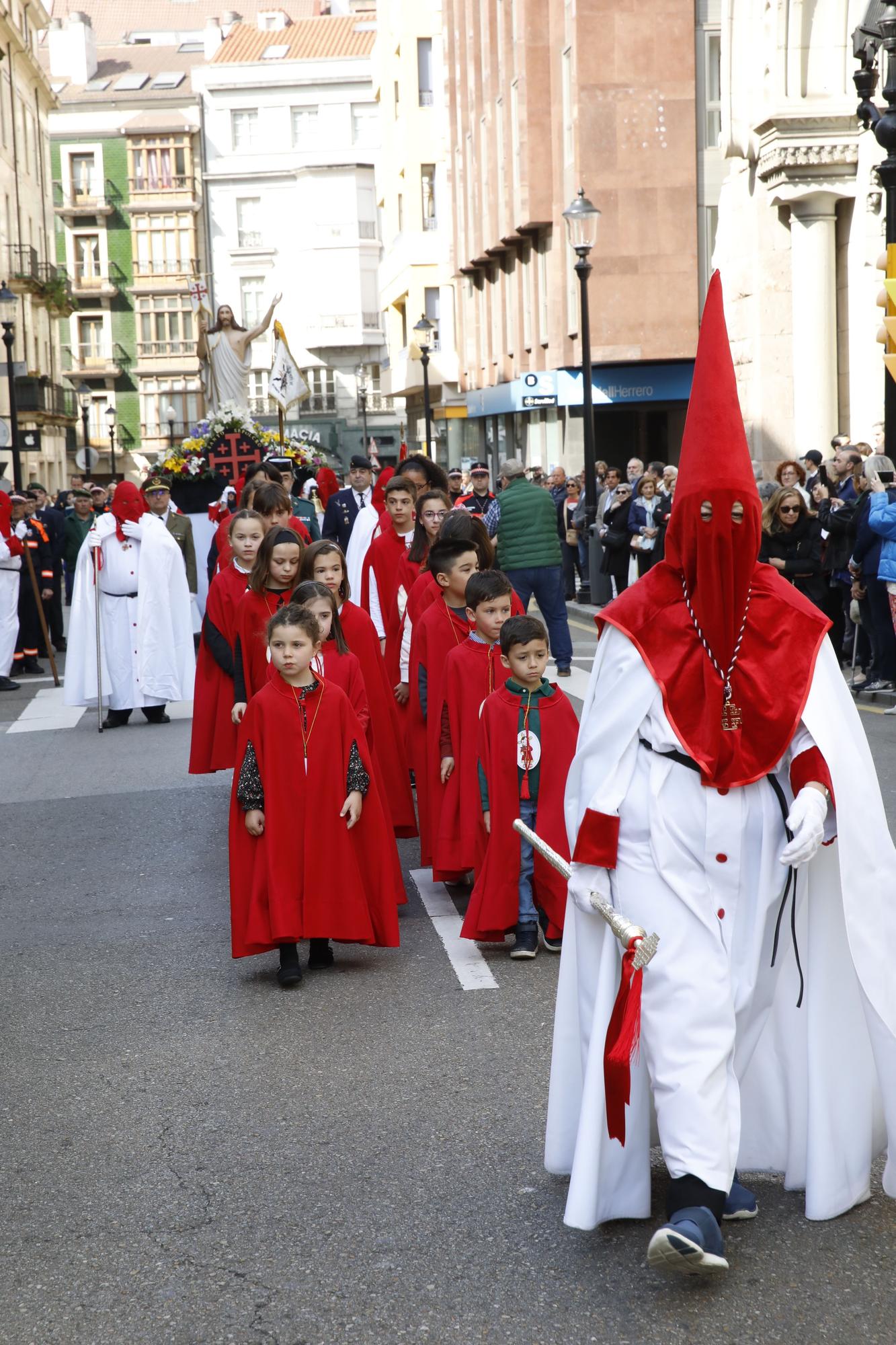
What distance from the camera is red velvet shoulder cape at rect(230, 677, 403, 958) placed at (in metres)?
6.41

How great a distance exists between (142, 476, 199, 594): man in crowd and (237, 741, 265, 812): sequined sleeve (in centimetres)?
971

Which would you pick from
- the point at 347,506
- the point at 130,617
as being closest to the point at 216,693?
the point at 130,617

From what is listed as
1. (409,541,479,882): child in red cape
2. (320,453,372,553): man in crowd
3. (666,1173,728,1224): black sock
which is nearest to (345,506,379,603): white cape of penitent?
(320,453,372,553): man in crowd

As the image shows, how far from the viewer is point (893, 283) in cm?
1093

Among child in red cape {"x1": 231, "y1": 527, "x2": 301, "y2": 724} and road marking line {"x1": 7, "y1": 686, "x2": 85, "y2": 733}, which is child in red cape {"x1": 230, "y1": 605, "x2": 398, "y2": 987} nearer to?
child in red cape {"x1": 231, "y1": 527, "x2": 301, "y2": 724}

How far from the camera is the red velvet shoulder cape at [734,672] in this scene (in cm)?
391

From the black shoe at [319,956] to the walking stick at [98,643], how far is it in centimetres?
754

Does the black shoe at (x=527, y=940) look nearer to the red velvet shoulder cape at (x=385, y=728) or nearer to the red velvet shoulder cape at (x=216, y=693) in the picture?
the red velvet shoulder cape at (x=385, y=728)

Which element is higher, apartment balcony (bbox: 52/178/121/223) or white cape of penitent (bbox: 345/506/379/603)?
apartment balcony (bbox: 52/178/121/223)

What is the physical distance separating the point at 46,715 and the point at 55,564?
5609 millimetres

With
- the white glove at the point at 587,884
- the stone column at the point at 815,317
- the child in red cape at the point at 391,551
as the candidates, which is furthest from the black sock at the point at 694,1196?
the stone column at the point at 815,317

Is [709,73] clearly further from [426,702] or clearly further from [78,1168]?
[78,1168]

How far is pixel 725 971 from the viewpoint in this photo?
387 centimetres

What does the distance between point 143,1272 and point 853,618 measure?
1044 cm
